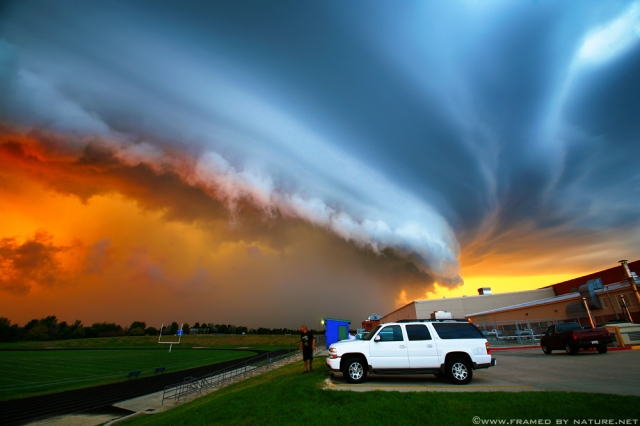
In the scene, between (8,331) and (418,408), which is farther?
(8,331)

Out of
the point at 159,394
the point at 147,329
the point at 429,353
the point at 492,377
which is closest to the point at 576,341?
the point at 492,377

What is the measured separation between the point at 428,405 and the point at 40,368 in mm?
58648

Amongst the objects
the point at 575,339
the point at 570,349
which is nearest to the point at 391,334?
the point at 575,339

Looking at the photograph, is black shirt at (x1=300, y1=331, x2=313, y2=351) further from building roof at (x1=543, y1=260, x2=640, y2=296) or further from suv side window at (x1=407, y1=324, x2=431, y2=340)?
building roof at (x1=543, y1=260, x2=640, y2=296)

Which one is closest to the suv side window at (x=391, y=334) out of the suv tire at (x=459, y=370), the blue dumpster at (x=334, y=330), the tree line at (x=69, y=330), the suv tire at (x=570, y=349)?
the suv tire at (x=459, y=370)

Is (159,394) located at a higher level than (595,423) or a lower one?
lower

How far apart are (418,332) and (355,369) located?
275 cm

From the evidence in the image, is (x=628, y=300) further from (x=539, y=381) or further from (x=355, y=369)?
(x=355, y=369)

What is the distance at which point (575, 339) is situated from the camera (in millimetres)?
17172

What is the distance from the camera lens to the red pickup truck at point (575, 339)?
16766 millimetres

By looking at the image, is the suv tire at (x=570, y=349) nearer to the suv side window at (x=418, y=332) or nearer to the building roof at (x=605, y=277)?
the suv side window at (x=418, y=332)

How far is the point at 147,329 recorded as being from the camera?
179 metres

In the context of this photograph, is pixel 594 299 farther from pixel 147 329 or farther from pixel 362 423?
pixel 147 329

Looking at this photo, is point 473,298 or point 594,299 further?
point 473,298
